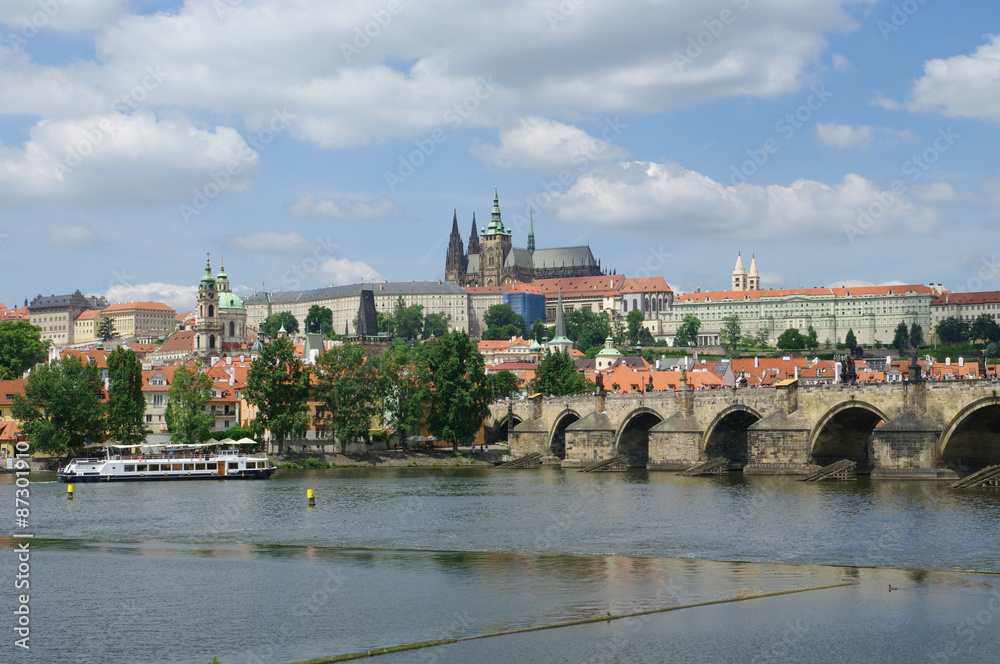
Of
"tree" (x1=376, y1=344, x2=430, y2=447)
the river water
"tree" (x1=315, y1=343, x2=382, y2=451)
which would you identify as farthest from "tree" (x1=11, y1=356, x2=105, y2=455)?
the river water

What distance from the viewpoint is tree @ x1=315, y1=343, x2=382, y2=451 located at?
248ft

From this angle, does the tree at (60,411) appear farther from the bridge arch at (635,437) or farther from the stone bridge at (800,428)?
the bridge arch at (635,437)

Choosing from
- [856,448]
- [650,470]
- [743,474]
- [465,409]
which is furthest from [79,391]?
[856,448]

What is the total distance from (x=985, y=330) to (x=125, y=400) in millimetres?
160898

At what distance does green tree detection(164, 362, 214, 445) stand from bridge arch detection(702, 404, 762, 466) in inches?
1305

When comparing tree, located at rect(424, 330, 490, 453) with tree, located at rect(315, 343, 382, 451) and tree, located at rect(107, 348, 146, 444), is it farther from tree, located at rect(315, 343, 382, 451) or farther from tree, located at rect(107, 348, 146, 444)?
tree, located at rect(107, 348, 146, 444)

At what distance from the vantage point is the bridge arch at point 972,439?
47.6 metres

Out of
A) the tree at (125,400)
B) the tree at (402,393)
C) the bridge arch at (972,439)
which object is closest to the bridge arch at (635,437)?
the tree at (402,393)

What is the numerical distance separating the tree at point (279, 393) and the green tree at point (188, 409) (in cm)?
323

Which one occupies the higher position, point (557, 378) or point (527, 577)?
point (557, 378)

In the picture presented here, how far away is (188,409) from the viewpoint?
75.9 m

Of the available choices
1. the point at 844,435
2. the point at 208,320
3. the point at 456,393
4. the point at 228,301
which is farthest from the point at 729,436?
the point at 228,301

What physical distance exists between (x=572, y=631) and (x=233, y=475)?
46188mm

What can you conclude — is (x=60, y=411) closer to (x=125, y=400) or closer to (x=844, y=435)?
(x=125, y=400)
